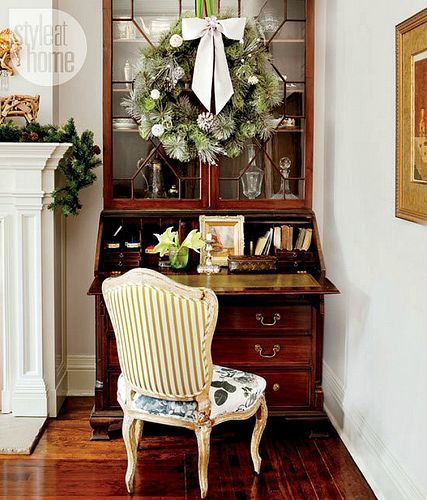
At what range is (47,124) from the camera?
4641 millimetres

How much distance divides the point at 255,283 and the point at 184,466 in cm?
92

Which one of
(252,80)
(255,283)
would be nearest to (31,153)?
(252,80)

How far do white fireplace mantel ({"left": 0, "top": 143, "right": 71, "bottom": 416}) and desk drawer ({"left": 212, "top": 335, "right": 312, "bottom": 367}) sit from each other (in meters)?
0.97

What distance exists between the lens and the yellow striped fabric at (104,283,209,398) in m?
3.44

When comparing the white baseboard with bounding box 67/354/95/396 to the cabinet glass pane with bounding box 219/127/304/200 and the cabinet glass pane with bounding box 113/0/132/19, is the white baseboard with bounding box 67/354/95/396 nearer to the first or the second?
the cabinet glass pane with bounding box 219/127/304/200

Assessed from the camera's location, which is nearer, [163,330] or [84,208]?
[163,330]

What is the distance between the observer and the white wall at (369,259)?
321cm

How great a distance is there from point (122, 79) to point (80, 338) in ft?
4.89

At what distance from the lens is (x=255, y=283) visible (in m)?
4.23

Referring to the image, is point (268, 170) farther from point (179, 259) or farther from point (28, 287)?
point (28, 287)

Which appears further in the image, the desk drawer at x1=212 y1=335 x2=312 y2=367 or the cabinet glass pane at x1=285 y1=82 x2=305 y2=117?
the cabinet glass pane at x1=285 y1=82 x2=305 y2=117

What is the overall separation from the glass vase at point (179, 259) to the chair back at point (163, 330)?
3.02 feet

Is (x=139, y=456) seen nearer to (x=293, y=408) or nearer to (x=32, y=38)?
(x=293, y=408)

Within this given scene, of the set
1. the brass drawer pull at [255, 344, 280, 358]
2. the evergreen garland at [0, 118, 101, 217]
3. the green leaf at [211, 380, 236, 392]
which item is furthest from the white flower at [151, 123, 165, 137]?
the green leaf at [211, 380, 236, 392]
